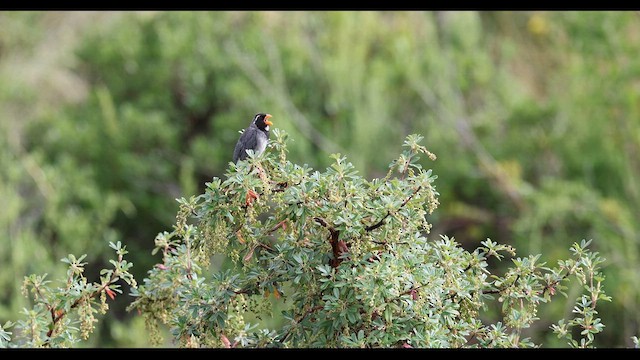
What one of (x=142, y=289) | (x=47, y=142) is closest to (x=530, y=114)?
(x=47, y=142)

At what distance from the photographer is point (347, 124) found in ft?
46.2

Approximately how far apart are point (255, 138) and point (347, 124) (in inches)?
375

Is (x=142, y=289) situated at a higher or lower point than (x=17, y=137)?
lower

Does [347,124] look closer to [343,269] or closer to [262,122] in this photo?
[262,122]

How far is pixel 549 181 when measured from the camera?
1315 centimetres

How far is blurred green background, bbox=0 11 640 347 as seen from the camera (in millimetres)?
13133

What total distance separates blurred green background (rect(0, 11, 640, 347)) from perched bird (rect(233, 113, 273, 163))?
7577 millimetres

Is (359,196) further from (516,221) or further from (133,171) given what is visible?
(133,171)

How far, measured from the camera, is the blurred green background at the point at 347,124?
13.1 metres

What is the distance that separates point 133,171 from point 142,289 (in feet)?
35.8

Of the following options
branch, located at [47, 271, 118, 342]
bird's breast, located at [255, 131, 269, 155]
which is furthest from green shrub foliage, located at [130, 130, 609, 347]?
bird's breast, located at [255, 131, 269, 155]

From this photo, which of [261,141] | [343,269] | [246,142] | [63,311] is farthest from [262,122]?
[63,311]

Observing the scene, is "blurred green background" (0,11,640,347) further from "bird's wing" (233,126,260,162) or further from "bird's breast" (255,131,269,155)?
"bird's breast" (255,131,269,155)

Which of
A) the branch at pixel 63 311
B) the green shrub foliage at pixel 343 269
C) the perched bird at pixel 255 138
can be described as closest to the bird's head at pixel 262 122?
the perched bird at pixel 255 138
